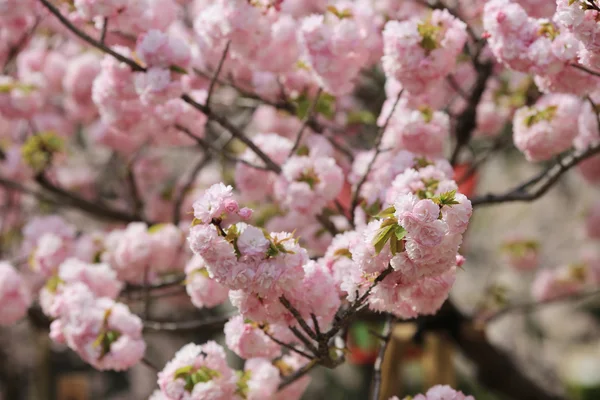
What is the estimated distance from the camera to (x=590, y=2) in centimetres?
98

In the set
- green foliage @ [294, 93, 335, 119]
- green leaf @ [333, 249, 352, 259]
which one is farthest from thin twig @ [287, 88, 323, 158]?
green leaf @ [333, 249, 352, 259]

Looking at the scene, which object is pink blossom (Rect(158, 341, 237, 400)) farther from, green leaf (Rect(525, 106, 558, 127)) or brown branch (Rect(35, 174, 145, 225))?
brown branch (Rect(35, 174, 145, 225))

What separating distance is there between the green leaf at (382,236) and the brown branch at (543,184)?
698mm

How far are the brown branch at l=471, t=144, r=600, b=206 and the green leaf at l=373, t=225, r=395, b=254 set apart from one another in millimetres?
698

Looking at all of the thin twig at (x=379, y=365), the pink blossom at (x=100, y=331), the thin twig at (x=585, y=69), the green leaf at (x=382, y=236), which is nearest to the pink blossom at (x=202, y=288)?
the pink blossom at (x=100, y=331)

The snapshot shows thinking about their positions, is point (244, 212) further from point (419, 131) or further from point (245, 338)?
point (419, 131)

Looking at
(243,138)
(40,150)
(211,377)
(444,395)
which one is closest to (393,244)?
(444,395)

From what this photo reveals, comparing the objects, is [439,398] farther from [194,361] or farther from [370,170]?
[370,170]

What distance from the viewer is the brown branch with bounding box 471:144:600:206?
150cm

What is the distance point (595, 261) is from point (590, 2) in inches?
86.7

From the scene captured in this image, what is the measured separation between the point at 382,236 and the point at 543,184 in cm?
76

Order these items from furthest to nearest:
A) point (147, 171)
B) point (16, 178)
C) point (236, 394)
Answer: point (147, 171)
point (16, 178)
point (236, 394)

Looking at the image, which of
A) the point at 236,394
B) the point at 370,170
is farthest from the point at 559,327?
the point at 236,394

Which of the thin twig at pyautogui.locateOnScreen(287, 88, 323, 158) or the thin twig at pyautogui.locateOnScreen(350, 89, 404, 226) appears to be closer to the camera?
the thin twig at pyautogui.locateOnScreen(350, 89, 404, 226)
